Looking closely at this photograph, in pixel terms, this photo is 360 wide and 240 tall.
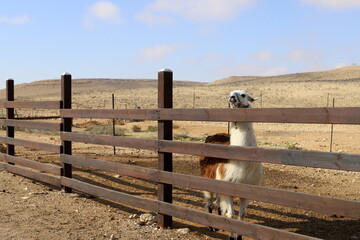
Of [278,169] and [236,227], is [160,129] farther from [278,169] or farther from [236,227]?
[278,169]

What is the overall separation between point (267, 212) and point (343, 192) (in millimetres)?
2468

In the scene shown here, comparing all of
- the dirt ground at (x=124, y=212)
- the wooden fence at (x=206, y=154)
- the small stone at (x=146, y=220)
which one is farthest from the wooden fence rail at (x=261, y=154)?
the dirt ground at (x=124, y=212)

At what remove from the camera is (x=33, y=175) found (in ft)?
32.8

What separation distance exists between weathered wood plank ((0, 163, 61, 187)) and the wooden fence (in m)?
0.04

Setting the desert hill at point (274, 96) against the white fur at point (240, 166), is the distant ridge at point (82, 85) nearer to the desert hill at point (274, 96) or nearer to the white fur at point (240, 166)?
the desert hill at point (274, 96)

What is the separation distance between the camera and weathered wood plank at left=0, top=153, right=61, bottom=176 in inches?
362

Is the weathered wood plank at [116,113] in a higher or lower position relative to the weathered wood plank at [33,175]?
higher

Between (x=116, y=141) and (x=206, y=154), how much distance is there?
2.15m

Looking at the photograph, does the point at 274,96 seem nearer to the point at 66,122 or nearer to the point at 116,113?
the point at 66,122

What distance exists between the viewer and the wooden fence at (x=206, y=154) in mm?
4402

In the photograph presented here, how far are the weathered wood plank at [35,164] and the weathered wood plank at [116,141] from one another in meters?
0.76

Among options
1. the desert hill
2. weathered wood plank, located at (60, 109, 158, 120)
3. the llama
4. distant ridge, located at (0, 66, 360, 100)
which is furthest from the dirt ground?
distant ridge, located at (0, 66, 360, 100)

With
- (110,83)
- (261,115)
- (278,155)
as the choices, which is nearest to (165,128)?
(261,115)

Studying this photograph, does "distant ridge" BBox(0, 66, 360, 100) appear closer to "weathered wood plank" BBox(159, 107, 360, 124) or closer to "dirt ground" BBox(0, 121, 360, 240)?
"dirt ground" BBox(0, 121, 360, 240)
